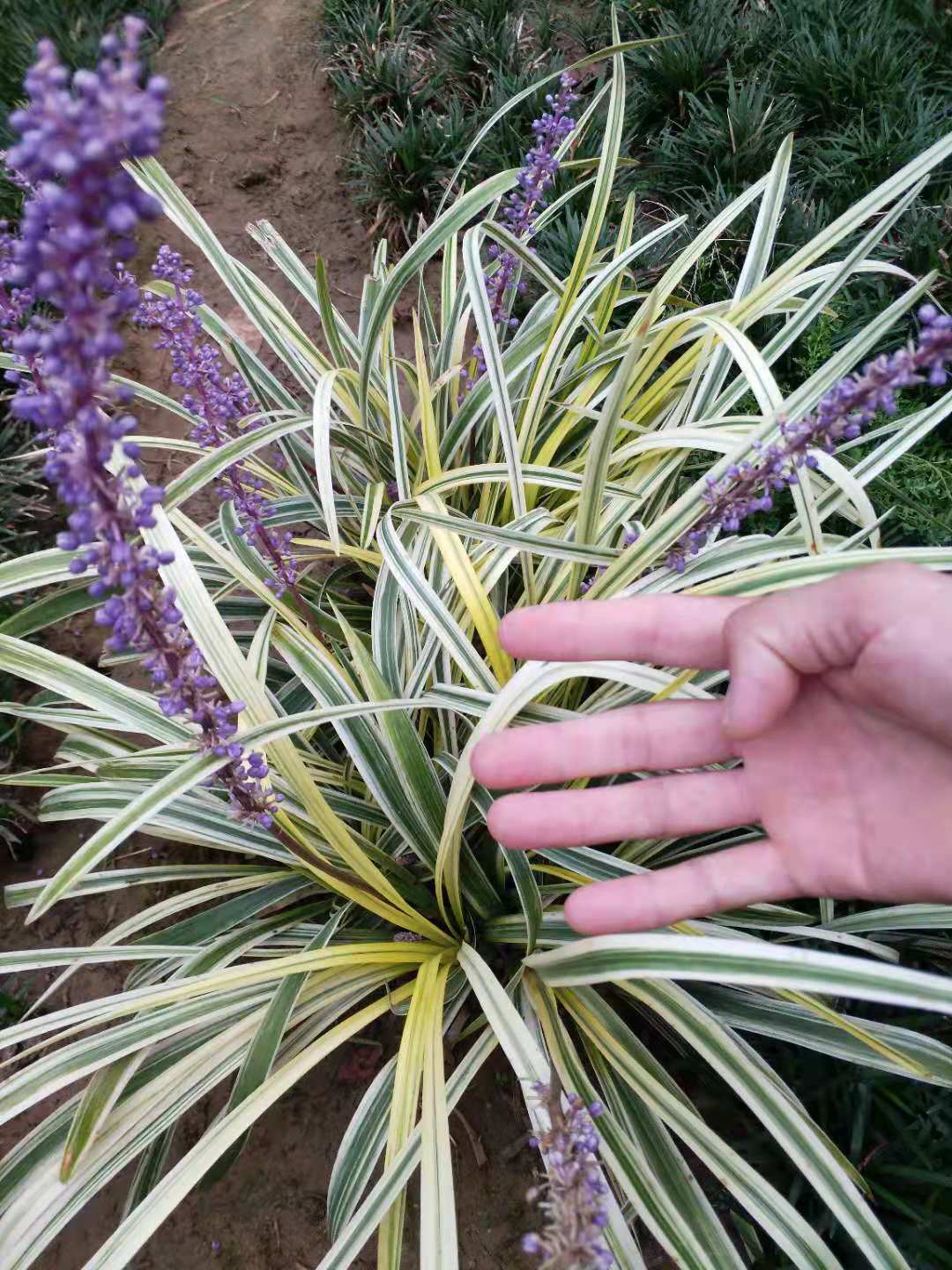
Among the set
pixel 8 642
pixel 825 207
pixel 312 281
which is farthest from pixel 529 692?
pixel 825 207

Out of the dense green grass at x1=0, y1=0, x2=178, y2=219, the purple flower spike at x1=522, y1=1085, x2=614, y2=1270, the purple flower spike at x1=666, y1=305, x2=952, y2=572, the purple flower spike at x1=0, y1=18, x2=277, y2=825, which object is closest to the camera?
the purple flower spike at x1=0, y1=18, x2=277, y2=825

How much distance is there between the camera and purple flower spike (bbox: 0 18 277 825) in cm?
57

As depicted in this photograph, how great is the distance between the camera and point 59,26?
3.53m

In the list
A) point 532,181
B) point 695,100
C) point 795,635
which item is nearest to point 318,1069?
point 795,635

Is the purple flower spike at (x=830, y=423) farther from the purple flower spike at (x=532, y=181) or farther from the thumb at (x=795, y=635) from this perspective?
the purple flower spike at (x=532, y=181)

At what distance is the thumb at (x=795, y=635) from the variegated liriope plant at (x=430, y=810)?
0.46ft

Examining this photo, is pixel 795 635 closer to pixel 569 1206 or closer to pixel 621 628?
pixel 621 628

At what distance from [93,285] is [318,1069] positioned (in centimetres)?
166

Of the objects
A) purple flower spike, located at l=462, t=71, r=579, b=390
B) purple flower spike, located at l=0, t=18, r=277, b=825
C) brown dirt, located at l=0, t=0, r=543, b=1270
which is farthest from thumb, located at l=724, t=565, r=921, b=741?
brown dirt, located at l=0, t=0, r=543, b=1270

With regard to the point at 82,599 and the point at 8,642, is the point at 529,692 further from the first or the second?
the point at 8,642

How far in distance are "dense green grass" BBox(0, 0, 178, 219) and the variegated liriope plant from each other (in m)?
2.20

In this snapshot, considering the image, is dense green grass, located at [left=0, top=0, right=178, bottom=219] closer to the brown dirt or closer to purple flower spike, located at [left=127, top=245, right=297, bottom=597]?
the brown dirt

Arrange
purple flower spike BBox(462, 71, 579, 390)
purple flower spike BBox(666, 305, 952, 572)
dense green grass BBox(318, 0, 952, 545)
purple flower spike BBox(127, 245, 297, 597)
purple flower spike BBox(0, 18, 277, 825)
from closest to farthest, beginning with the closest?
purple flower spike BBox(0, 18, 277, 825), purple flower spike BBox(666, 305, 952, 572), purple flower spike BBox(127, 245, 297, 597), purple flower spike BBox(462, 71, 579, 390), dense green grass BBox(318, 0, 952, 545)

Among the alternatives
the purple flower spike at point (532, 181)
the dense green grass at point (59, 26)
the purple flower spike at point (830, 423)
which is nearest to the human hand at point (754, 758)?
the purple flower spike at point (830, 423)
